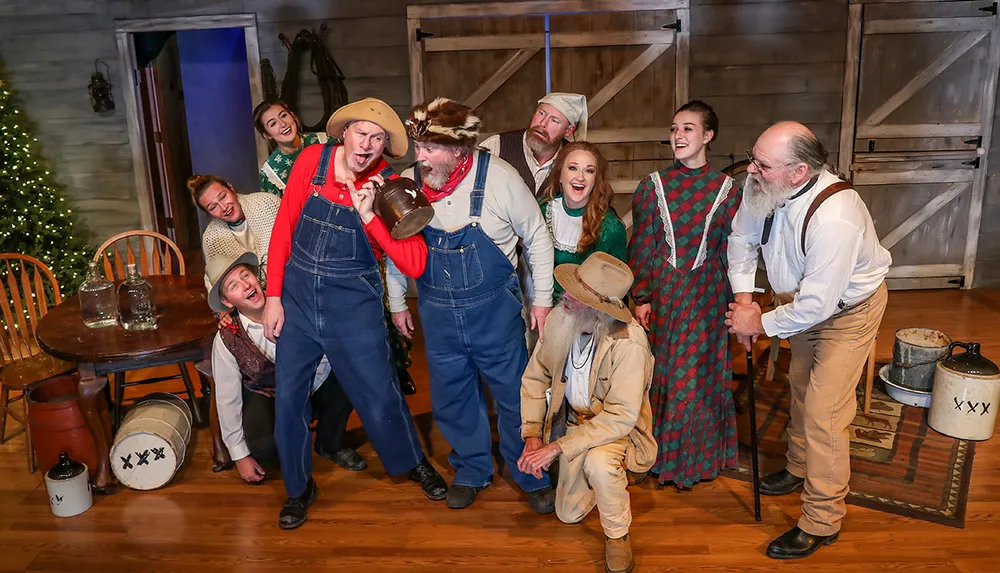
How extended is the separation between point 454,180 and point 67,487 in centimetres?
204

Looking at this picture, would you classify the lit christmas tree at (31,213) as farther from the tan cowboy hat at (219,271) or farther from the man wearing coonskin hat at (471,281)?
the man wearing coonskin hat at (471,281)

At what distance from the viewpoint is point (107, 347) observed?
339cm

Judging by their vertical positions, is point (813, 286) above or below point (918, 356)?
above

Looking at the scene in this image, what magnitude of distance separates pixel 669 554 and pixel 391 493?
120 cm

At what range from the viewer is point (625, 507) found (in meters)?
2.99

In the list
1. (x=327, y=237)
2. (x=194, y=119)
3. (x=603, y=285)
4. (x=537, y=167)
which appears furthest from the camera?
(x=194, y=119)

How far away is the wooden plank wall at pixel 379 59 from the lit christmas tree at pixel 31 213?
0.37 metres

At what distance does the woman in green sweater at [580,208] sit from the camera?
10.5 feet

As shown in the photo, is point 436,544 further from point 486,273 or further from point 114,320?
point 114,320

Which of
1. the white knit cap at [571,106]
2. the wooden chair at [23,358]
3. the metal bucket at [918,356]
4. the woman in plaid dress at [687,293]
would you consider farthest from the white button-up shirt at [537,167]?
the wooden chair at [23,358]

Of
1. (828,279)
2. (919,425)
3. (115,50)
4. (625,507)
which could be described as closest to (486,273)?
(625,507)

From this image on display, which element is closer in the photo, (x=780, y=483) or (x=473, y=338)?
(x=473, y=338)

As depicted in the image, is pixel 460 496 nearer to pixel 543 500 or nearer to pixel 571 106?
pixel 543 500


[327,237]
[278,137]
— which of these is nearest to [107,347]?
[327,237]
